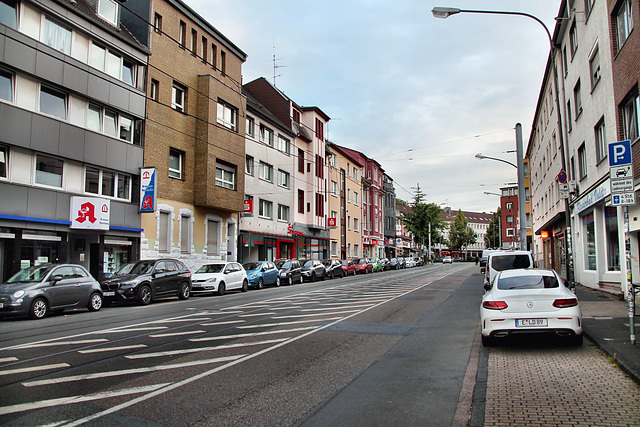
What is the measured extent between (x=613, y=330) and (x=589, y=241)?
1303 cm

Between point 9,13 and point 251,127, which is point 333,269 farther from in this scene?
point 9,13

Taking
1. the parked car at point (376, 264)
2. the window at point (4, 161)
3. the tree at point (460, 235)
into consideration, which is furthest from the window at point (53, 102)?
the tree at point (460, 235)

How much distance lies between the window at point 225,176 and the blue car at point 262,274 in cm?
582

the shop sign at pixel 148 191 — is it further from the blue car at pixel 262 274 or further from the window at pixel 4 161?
the window at pixel 4 161

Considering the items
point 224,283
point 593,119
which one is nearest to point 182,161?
point 224,283

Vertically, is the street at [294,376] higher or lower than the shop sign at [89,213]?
lower

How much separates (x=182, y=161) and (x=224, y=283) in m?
8.49

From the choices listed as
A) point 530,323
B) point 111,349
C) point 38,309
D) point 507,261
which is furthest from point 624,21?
point 38,309

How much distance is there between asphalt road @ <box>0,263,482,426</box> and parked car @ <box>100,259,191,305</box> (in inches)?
141

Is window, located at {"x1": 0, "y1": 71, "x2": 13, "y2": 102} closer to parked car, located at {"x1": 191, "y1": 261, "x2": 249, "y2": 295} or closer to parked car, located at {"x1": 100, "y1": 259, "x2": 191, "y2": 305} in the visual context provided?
parked car, located at {"x1": 100, "y1": 259, "x2": 191, "y2": 305}

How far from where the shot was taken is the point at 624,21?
Result: 14.8 m

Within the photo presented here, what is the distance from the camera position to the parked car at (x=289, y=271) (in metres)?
29.4

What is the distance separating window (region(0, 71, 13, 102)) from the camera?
17828 mm

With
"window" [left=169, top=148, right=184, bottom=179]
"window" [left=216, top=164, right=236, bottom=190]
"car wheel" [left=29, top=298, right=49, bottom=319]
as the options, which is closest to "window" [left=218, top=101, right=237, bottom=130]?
"window" [left=216, top=164, right=236, bottom=190]
